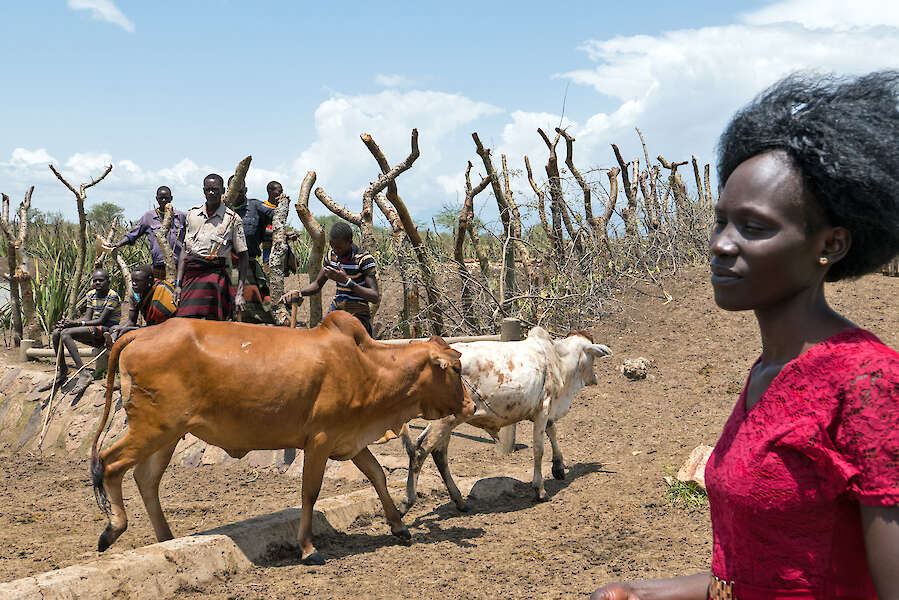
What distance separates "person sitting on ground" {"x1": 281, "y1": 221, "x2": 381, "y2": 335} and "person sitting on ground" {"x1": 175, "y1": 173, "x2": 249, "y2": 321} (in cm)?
100

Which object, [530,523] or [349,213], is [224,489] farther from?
[349,213]

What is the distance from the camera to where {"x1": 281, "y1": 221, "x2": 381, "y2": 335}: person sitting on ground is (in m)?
6.48

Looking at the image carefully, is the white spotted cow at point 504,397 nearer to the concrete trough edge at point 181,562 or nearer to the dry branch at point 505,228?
the concrete trough edge at point 181,562

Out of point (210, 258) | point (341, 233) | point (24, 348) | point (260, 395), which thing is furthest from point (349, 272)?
point (24, 348)

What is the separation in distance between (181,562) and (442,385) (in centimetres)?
191

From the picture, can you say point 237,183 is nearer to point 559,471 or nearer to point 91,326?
point 91,326

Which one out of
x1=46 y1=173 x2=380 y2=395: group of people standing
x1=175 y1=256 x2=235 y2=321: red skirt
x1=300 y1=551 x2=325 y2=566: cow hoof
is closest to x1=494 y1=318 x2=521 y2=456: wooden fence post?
x1=46 y1=173 x2=380 y2=395: group of people standing

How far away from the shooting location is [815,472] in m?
1.22

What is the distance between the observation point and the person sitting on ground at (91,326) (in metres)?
9.22

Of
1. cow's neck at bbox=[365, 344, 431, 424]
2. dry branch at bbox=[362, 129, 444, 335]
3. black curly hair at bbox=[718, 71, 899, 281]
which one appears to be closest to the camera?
black curly hair at bbox=[718, 71, 899, 281]

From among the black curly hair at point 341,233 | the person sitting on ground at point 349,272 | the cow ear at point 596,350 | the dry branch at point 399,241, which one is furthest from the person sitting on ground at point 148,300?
the cow ear at point 596,350

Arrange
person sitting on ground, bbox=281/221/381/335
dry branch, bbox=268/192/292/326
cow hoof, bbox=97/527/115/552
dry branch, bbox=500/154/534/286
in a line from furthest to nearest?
1. dry branch, bbox=500/154/534/286
2. dry branch, bbox=268/192/292/326
3. person sitting on ground, bbox=281/221/381/335
4. cow hoof, bbox=97/527/115/552

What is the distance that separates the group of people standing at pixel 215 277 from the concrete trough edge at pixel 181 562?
1.87 meters

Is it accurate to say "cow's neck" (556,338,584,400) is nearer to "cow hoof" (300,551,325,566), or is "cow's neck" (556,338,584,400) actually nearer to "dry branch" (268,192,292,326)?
"cow hoof" (300,551,325,566)
